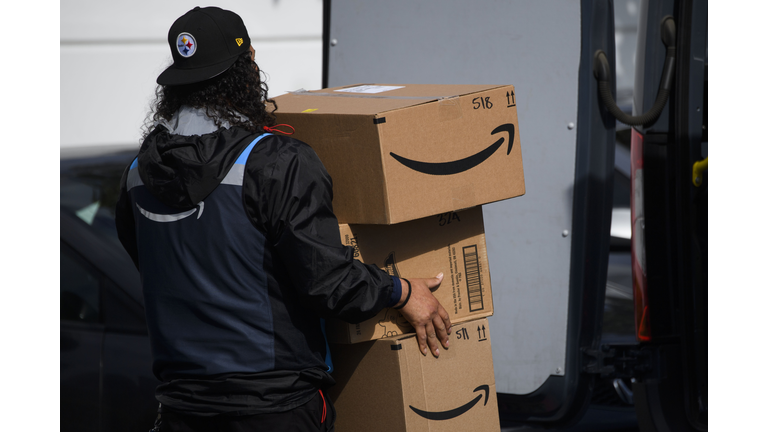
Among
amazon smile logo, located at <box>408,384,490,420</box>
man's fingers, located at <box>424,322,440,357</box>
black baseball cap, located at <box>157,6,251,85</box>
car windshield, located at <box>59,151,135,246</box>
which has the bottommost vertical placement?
amazon smile logo, located at <box>408,384,490,420</box>

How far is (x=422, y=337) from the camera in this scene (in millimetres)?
1788

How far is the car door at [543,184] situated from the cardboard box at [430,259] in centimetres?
45

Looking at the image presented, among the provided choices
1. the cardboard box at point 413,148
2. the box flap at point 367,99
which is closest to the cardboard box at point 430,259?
the cardboard box at point 413,148

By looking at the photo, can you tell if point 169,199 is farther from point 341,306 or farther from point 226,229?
point 341,306

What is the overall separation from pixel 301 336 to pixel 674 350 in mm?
1377

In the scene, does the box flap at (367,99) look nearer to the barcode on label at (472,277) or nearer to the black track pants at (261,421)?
the barcode on label at (472,277)

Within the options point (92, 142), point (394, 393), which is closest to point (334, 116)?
point (394, 393)

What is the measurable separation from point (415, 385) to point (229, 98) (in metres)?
0.86

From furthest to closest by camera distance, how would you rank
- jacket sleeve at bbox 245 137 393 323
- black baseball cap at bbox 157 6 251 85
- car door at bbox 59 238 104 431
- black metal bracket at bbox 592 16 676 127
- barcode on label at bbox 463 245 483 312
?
car door at bbox 59 238 104 431
black metal bracket at bbox 592 16 676 127
barcode on label at bbox 463 245 483 312
black baseball cap at bbox 157 6 251 85
jacket sleeve at bbox 245 137 393 323

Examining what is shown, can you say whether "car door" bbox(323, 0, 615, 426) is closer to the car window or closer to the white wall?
the white wall

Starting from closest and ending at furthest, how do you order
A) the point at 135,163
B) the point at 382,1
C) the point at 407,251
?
the point at 135,163
the point at 407,251
the point at 382,1

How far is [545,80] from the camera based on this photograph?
2.29 m

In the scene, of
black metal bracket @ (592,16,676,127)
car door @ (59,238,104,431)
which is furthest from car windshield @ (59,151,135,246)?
black metal bracket @ (592,16,676,127)

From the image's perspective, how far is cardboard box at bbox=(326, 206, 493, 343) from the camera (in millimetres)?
1775
